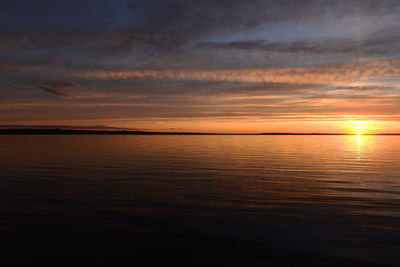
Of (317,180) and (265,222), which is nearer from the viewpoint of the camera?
(265,222)

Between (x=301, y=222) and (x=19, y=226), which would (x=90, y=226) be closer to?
(x=19, y=226)

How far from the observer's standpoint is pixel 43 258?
879 centimetres

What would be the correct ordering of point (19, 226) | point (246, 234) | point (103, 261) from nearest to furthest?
point (103, 261), point (246, 234), point (19, 226)

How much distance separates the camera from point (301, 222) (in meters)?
12.2

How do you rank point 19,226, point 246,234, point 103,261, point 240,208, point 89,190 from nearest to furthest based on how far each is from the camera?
point 103,261 < point 246,234 < point 19,226 < point 240,208 < point 89,190

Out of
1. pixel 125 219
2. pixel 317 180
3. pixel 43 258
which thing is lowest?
pixel 43 258

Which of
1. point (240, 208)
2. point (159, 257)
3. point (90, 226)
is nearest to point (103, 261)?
point (159, 257)

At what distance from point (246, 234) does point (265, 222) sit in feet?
5.59

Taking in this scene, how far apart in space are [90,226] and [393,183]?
20881 mm

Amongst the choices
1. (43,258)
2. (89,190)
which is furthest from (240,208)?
(89,190)

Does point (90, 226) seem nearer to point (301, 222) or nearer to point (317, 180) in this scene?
point (301, 222)

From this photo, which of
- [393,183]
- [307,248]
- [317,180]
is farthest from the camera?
[317,180]

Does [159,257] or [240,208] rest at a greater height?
[240,208]

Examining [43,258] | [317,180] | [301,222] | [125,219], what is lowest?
[43,258]
